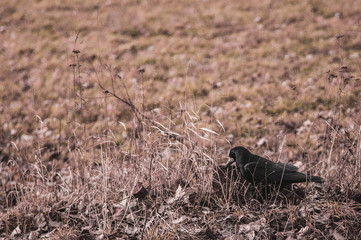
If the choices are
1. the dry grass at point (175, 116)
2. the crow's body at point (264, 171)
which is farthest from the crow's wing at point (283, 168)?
the dry grass at point (175, 116)

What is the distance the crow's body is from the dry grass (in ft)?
0.40

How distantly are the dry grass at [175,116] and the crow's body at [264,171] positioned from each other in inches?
4.8

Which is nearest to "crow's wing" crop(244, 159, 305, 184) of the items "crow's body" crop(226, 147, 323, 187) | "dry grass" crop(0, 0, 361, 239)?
"crow's body" crop(226, 147, 323, 187)

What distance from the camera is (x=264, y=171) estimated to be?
3.06 meters

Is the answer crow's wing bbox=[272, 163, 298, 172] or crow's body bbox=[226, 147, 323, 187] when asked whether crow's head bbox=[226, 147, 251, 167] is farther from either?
crow's wing bbox=[272, 163, 298, 172]

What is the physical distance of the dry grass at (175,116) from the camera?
9.78 ft

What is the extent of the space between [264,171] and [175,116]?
2.70 meters

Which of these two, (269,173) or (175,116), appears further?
(175,116)

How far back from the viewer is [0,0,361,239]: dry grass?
2980 mm

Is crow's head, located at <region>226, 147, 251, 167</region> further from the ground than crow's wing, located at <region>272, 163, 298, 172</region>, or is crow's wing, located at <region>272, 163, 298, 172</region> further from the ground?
crow's head, located at <region>226, 147, 251, 167</region>

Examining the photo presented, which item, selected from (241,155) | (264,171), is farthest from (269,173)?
(241,155)

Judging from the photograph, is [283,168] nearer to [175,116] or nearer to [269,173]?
[269,173]

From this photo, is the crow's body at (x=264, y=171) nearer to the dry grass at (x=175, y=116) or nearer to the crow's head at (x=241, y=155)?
the crow's head at (x=241, y=155)

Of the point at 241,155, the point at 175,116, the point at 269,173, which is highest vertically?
the point at 241,155
